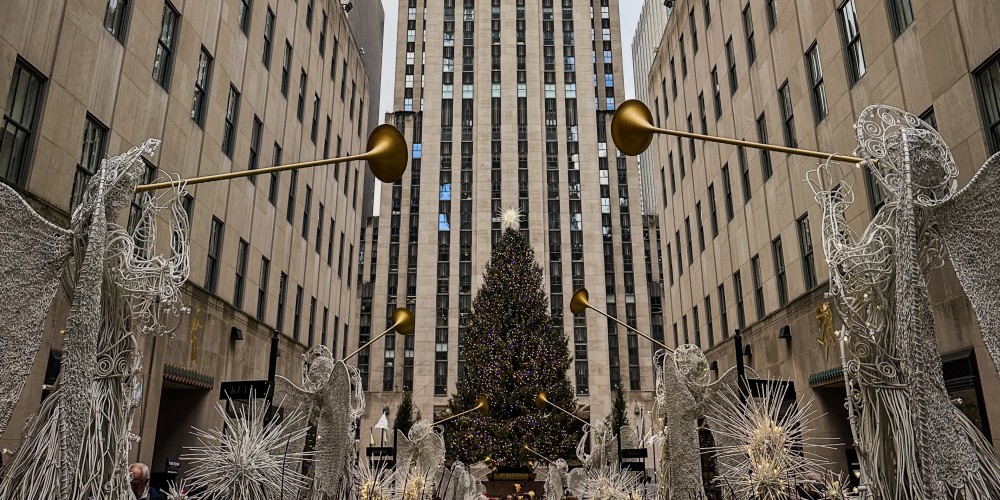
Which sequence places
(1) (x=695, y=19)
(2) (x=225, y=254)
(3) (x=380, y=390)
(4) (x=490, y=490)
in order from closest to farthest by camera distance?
(2) (x=225, y=254) → (1) (x=695, y=19) → (4) (x=490, y=490) → (3) (x=380, y=390)

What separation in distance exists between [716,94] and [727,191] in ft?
15.4

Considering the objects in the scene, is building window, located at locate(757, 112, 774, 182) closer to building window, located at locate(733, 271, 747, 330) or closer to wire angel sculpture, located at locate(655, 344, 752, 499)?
building window, located at locate(733, 271, 747, 330)

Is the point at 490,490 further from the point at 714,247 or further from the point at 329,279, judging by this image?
the point at 714,247

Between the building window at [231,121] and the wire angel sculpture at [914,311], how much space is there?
21195mm

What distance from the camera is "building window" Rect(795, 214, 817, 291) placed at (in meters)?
21.0

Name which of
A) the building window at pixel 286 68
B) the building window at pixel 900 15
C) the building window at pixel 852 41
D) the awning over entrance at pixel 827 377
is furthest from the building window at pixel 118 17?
the awning over entrance at pixel 827 377

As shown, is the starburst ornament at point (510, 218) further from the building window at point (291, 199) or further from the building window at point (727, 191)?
the building window at point (727, 191)

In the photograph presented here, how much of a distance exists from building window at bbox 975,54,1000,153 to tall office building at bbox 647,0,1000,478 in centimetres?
3

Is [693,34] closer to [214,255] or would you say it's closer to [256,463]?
[214,255]

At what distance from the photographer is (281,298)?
28219 mm

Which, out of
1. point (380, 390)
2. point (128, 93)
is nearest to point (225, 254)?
point (128, 93)

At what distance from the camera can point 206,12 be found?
69.6 feet

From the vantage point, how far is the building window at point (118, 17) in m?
15.8

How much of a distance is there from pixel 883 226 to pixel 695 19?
30662 millimetres
